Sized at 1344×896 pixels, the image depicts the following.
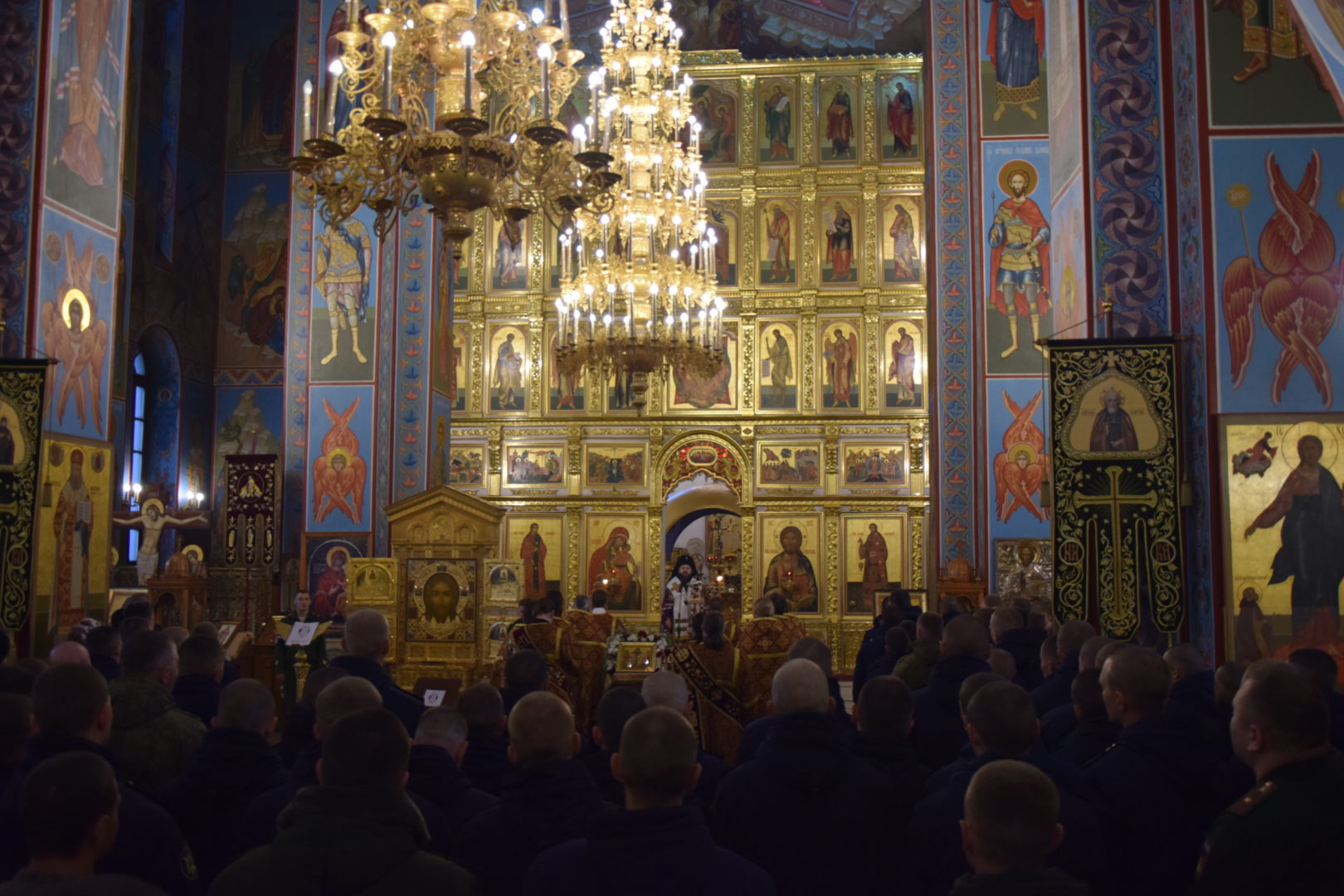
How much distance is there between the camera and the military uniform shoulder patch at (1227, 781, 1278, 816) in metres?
3.01

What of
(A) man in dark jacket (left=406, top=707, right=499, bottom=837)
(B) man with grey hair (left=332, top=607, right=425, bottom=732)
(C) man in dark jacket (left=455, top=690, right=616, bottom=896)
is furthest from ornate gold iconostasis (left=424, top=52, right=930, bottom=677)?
(C) man in dark jacket (left=455, top=690, right=616, bottom=896)

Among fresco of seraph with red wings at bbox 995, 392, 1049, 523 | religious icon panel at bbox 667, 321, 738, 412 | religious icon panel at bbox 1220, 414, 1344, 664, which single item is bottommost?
religious icon panel at bbox 1220, 414, 1344, 664

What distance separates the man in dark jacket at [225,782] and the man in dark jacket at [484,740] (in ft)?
2.40

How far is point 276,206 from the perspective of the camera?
2411 cm

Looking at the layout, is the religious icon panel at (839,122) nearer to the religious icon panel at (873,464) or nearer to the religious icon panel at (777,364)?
the religious icon panel at (777,364)

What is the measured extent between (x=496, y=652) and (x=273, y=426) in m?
11.9

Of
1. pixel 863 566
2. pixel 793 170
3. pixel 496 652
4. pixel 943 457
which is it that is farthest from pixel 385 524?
pixel 793 170

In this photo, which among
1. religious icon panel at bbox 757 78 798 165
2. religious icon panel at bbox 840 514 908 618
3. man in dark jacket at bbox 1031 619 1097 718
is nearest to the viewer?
man in dark jacket at bbox 1031 619 1097 718

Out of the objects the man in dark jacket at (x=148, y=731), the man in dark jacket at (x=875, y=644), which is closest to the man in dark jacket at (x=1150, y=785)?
the man in dark jacket at (x=148, y=731)

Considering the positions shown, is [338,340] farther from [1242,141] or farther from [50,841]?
[50,841]

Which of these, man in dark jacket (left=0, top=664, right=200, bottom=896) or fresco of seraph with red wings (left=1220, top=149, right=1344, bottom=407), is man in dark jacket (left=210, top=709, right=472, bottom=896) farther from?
fresco of seraph with red wings (left=1220, top=149, right=1344, bottom=407)

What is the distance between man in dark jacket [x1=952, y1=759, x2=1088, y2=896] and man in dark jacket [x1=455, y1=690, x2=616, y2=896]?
→ 1.29 m

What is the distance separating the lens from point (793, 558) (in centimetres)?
2297

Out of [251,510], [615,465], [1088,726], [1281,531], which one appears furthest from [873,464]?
[1088,726]
